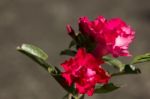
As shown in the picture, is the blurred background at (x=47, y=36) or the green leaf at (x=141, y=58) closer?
the green leaf at (x=141, y=58)

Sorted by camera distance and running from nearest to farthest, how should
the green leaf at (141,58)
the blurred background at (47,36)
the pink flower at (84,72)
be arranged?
the pink flower at (84,72) → the green leaf at (141,58) → the blurred background at (47,36)

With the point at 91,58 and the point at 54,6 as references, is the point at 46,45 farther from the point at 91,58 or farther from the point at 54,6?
the point at 91,58

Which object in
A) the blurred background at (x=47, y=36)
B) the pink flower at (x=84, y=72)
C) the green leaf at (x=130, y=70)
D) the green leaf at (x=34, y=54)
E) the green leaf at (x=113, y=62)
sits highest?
the green leaf at (x=34, y=54)

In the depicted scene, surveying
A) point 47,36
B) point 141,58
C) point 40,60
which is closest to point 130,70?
point 141,58

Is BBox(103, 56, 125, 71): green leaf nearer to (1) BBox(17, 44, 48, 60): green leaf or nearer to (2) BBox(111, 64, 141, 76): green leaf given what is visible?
(2) BBox(111, 64, 141, 76): green leaf

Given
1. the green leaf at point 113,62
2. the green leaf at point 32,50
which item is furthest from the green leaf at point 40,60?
the green leaf at point 113,62

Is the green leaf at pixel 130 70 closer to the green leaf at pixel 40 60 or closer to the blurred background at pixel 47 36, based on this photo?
the green leaf at pixel 40 60
